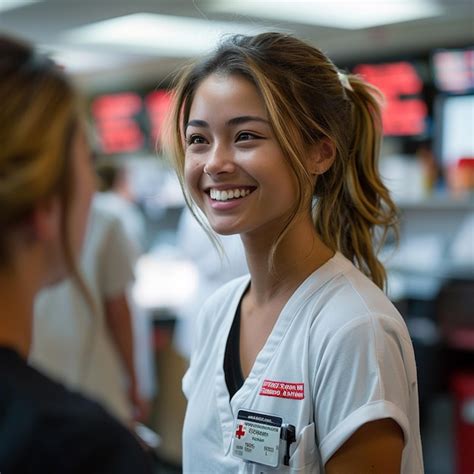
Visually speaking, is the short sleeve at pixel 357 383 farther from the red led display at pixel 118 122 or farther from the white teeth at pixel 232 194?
the red led display at pixel 118 122

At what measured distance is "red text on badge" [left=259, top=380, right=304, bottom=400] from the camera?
112 centimetres

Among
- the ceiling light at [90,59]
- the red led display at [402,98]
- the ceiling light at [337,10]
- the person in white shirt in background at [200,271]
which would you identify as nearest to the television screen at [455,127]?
the red led display at [402,98]

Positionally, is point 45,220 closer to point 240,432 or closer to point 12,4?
point 240,432

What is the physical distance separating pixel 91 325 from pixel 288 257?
1.25 m

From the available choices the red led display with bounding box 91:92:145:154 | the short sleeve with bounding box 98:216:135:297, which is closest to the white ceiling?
the red led display with bounding box 91:92:145:154

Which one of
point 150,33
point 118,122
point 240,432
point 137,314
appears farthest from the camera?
point 118,122

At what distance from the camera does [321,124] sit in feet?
4.06

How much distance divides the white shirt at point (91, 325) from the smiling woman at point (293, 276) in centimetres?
102

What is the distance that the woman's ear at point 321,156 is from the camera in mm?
1253

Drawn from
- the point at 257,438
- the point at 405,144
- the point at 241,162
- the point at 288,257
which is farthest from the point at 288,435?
the point at 405,144

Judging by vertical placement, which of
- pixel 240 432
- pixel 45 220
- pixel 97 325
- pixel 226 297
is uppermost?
pixel 45 220

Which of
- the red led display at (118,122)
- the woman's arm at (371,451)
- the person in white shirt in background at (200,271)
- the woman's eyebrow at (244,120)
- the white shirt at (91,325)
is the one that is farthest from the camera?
the red led display at (118,122)

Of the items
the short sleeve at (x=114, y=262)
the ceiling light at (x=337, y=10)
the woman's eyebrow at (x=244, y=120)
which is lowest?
the short sleeve at (x=114, y=262)

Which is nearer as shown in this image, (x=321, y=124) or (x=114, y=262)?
(x=321, y=124)
